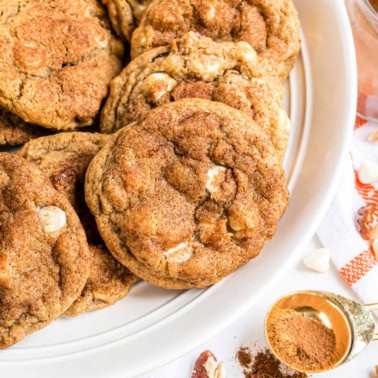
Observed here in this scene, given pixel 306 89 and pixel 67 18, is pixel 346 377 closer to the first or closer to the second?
pixel 306 89

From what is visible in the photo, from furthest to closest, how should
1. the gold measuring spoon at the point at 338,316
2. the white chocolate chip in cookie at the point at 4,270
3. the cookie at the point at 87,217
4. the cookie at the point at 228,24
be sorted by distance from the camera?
1. the gold measuring spoon at the point at 338,316
2. the cookie at the point at 228,24
3. the cookie at the point at 87,217
4. the white chocolate chip in cookie at the point at 4,270

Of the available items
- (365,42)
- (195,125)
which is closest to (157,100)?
(195,125)

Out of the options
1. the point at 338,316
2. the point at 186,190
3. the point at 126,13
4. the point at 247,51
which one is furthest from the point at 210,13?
the point at 338,316

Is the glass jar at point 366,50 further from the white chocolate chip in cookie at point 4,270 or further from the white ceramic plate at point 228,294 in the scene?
the white chocolate chip in cookie at point 4,270

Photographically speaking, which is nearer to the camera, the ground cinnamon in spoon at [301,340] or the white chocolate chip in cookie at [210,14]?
the white chocolate chip in cookie at [210,14]

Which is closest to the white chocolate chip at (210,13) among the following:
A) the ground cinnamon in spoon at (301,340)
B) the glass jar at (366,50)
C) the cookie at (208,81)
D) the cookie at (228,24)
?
the cookie at (228,24)

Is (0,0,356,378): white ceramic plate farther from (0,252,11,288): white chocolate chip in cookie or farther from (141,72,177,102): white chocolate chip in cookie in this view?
(141,72,177,102): white chocolate chip in cookie

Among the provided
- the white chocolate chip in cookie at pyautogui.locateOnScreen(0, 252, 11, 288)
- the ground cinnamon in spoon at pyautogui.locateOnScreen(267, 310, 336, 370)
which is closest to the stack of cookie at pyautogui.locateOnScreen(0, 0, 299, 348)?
the white chocolate chip in cookie at pyautogui.locateOnScreen(0, 252, 11, 288)

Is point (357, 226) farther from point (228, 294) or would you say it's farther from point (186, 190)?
Answer: point (186, 190)
